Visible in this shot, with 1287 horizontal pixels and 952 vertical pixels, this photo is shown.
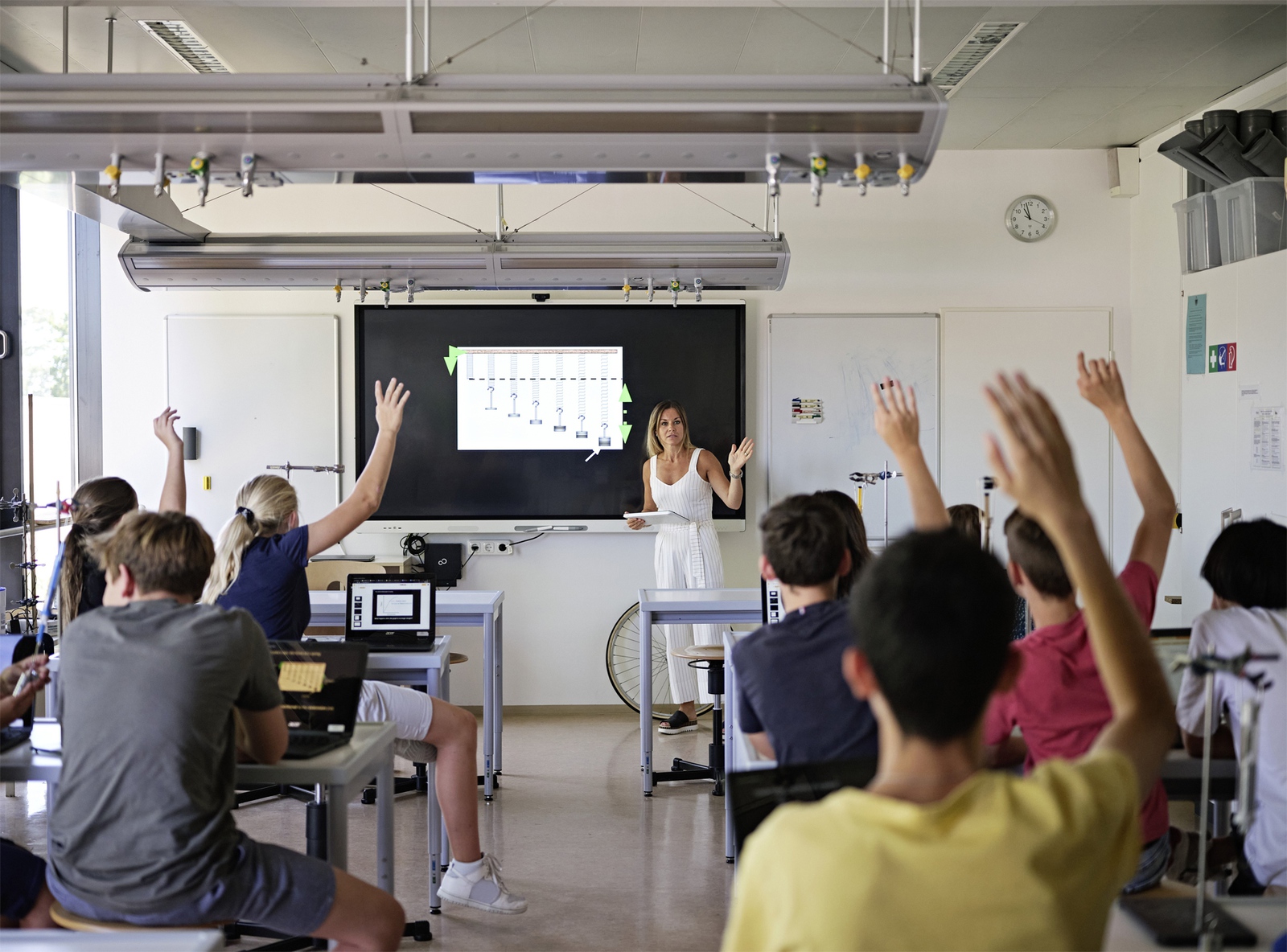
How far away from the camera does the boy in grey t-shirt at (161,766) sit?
78.1 inches

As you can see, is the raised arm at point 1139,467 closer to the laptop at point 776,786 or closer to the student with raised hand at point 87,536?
the laptop at point 776,786

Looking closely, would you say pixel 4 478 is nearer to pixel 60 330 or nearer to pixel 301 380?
pixel 60 330

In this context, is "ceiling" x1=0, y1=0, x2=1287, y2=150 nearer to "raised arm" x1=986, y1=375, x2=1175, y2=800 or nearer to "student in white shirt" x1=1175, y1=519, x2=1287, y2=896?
"student in white shirt" x1=1175, y1=519, x2=1287, y2=896

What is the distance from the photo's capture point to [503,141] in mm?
2580

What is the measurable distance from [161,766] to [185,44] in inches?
136

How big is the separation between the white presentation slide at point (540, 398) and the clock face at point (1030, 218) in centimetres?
226

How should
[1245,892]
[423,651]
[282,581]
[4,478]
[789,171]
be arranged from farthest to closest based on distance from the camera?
[4,478], [423,651], [282,581], [789,171], [1245,892]

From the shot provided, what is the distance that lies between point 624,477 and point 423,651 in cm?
248

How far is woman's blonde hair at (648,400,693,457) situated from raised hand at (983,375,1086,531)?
15.3 feet

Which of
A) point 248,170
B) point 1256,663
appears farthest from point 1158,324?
point 248,170

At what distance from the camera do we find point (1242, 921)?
1.56 m

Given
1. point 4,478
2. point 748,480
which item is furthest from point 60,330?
point 748,480

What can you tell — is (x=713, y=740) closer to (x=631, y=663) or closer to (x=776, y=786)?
(x=631, y=663)

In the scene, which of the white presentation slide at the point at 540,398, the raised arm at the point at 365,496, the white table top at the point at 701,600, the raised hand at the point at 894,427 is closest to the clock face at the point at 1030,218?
the white presentation slide at the point at 540,398
